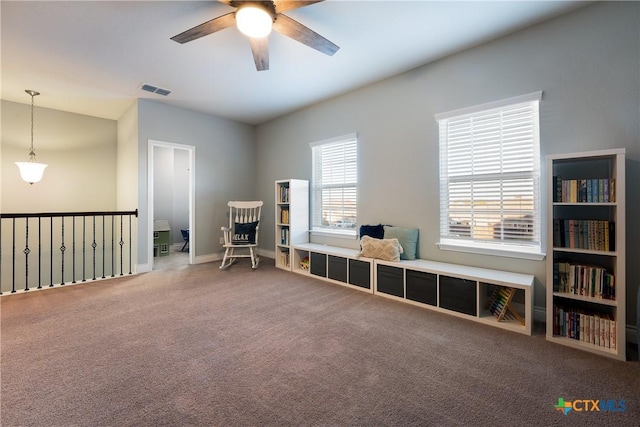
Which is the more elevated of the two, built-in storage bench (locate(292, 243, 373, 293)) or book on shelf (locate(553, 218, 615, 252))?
book on shelf (locate(553, 218, 615, 252))

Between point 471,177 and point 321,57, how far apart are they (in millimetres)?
2054

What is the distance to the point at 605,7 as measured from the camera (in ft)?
6.93

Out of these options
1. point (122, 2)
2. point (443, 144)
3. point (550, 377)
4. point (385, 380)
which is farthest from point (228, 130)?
point (550, 377)

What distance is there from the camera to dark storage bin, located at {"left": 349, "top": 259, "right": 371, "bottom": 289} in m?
3.19

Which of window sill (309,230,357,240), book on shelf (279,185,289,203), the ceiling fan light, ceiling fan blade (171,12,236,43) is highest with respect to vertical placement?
ceiling fan blade (171,12,236,43)

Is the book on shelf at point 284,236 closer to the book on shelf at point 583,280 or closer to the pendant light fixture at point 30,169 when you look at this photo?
the book on shelf at point 583,280

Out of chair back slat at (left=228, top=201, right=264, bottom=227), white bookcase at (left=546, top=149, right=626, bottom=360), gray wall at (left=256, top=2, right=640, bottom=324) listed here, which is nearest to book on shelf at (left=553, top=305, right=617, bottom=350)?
white bookcase at (left=546, top=149, right=626, bottom=360)

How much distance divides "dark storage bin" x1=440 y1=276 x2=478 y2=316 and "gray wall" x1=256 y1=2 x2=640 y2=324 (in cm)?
42

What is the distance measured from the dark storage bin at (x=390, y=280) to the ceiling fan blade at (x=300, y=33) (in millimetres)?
2241

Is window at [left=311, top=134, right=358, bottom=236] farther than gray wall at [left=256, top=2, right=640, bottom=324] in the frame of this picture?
Yes

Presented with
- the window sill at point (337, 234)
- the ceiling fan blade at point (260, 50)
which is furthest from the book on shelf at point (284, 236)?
the ceiling fan blade at point (260, 50)

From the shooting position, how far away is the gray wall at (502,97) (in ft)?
6.74

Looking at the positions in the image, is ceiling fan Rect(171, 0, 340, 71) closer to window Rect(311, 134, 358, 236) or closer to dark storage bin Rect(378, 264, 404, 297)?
window Rect(311, 134, 358, 236)

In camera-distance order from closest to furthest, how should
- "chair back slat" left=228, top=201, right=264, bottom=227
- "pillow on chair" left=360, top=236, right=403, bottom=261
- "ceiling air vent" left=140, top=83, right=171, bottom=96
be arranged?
"pillow on chair" left=360, top=236, right=403, bottom=261
"ceiling air vent" left=140, top=83, right=171, bottom=96
"chair back slat" left=228, top=201, right=264, bottom=227
